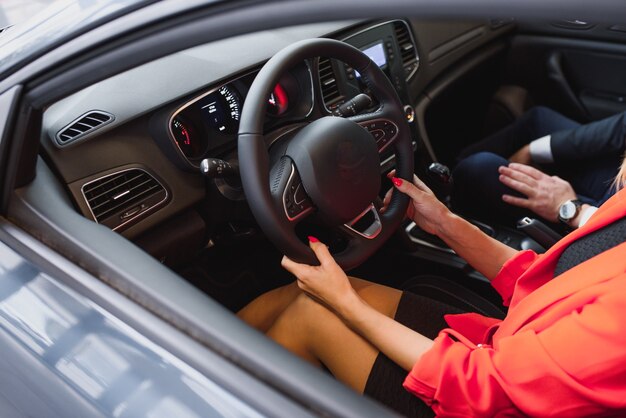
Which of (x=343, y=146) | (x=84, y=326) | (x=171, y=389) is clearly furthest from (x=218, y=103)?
(x=171, y=389)

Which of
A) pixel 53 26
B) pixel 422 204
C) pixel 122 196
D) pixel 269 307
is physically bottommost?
pixel 269 307

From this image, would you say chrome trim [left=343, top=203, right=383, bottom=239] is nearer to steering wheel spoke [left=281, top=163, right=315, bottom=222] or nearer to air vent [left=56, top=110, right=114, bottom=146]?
steering wheel spoke [left=281, top=163, right=315, bottom=222]

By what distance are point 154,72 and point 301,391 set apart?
Result: 88cm

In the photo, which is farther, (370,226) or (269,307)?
(269,307)

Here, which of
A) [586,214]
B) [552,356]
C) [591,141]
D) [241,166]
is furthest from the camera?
[591,141]

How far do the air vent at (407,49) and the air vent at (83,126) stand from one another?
1.15 meters

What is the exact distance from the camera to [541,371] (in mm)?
810

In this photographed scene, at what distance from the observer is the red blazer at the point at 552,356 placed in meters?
Answer: 0.76

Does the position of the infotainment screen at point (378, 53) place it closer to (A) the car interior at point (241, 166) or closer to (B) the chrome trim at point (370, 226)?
(A) the car interior at point (241, 166)

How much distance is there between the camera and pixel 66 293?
2.94 ft

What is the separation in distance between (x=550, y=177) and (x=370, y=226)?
2.63ft

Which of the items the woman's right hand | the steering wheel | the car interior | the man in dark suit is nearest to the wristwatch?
the man in dark suit

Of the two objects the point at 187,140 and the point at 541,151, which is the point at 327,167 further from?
the point at 541,151

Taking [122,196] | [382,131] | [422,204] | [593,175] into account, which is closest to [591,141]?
[593,175]
